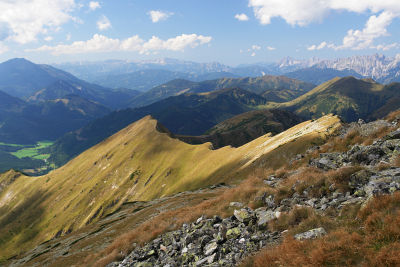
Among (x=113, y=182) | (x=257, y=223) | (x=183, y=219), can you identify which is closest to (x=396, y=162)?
(x=257, y=223)

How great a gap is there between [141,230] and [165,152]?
122m

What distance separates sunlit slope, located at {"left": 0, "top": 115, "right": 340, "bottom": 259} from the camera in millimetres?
105375

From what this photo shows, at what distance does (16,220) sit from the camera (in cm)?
16325

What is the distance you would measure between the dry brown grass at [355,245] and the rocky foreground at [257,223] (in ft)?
2.98

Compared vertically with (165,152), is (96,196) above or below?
below

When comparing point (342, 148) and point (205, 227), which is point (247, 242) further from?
point (342, 148)

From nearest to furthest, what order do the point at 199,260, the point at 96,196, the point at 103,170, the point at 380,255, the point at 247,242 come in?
the point at 380,255
the point at 247,242
the point at 199,260
the point at 96,196
the point at 103,170

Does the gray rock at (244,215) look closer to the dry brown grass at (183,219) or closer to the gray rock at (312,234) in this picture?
the dry brown grass at (183,219)

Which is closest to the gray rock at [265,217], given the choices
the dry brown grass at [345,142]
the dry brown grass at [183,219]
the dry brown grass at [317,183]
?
the dry brown grass at [317,183]

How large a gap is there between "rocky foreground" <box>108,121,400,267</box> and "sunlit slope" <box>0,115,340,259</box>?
66.2 meters

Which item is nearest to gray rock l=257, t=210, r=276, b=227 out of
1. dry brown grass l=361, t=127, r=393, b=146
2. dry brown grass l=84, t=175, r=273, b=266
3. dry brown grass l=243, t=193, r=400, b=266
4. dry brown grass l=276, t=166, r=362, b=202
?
dry brown grass l=276, t=166, r=362, b=202

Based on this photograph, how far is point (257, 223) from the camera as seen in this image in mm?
15133

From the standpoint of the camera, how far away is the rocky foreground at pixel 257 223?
12992 mm

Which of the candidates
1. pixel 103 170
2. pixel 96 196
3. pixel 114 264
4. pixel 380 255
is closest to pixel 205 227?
pixel 114 264
